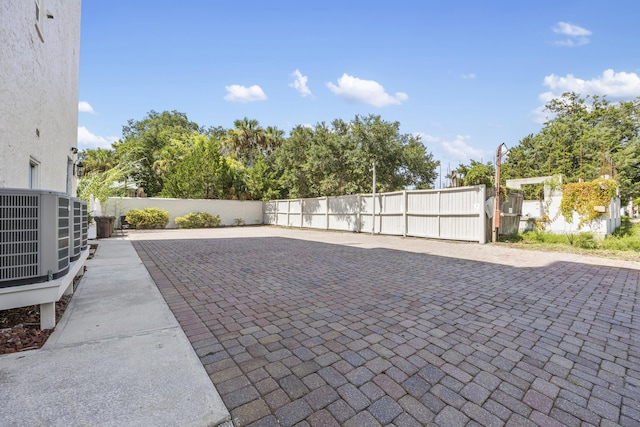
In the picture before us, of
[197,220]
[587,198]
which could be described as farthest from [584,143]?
[197,220]

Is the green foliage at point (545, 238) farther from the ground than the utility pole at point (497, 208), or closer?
closer

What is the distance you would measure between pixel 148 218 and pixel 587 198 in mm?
20488

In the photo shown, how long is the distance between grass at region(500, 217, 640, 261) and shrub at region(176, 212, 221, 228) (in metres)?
16.8

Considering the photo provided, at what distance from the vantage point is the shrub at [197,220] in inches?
723

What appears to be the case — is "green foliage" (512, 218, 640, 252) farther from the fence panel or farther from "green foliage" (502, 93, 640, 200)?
"green foliage" (502, 93, 640, 200)

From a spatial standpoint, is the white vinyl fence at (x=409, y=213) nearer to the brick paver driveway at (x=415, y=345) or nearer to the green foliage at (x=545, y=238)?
the green foliage at (x=545, y=238)

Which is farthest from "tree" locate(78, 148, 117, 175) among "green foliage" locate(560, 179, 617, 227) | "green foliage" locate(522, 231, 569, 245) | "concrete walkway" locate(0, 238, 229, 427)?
"green foliage" locate(560, 179, 617, 227)

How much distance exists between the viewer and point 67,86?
7.34 meters

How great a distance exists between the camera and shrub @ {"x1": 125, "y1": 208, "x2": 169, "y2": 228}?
16.5 meters

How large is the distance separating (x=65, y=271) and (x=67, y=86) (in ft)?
23.6

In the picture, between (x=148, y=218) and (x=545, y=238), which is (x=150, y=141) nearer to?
(x=148, y=218)

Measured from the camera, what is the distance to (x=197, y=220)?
18781 mm

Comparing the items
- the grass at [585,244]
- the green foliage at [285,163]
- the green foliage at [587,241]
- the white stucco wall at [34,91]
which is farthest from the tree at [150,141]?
the green foliage at [587,241]

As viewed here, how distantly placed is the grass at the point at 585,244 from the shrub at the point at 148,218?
17.7m
